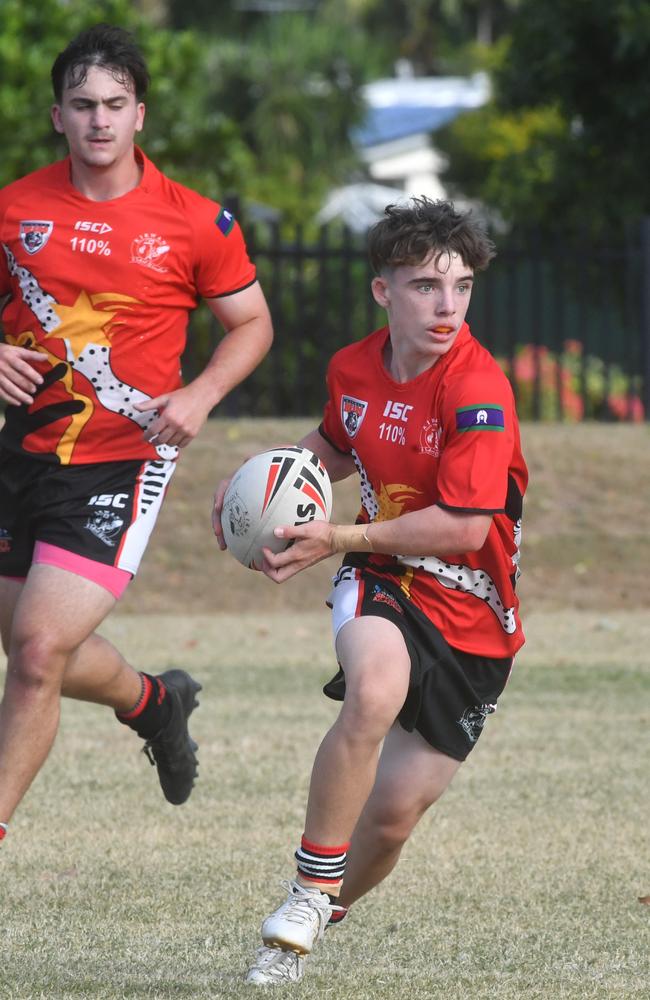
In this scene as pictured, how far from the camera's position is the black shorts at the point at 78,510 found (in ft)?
16.9

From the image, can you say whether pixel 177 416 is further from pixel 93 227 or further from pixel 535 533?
pixel 535 533

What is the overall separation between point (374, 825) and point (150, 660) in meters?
5.77

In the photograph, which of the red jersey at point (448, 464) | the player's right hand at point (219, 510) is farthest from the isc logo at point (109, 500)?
the red jersey at point (448, 464)

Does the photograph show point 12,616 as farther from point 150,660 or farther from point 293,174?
point 293,174

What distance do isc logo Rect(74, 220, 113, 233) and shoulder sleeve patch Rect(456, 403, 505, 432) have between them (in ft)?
4.79

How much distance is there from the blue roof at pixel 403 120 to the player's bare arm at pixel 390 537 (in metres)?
51.6

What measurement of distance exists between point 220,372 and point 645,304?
11437 mm

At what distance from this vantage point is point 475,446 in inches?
170

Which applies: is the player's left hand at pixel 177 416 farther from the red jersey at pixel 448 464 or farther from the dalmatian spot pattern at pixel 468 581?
the dalmatian spot pattern at pixel 468 581

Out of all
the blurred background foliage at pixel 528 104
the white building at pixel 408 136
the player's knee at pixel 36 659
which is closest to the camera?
the player's knee at pixel 36 659

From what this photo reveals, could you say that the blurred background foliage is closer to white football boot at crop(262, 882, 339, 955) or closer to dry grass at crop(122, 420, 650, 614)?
dry grass at crop(122, 420, 650, 614)

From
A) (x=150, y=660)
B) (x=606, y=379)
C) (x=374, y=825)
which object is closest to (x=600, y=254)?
(x=606, y=379)

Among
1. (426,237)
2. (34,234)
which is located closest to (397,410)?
(426,237)

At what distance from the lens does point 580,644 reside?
433 inches
